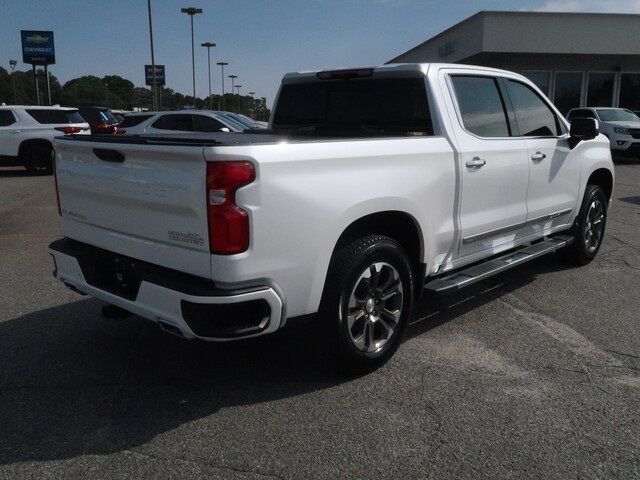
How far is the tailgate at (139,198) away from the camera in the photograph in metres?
2.92

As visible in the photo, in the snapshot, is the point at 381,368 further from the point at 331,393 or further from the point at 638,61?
the point at 638,61

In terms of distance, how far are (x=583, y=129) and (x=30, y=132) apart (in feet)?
48.4

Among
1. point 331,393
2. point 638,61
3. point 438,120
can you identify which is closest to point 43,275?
point 331,393

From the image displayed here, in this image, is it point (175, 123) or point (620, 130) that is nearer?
point (175, 123)

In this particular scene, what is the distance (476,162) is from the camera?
166 inches

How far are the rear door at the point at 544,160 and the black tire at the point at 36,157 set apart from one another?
46.2ft

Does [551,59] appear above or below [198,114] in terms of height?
above

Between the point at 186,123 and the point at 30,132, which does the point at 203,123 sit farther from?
the point at 30,132

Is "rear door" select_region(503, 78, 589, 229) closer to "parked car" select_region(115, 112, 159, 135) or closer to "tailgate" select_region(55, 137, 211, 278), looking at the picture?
"tailgate" select_region(55, 137, 211, 278)

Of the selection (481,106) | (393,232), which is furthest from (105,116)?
(393,232)

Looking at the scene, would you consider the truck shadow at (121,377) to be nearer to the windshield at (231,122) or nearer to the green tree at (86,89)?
the windshield at (231,122)

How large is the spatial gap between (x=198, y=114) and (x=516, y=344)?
40.8ft

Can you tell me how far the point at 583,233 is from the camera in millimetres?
6102

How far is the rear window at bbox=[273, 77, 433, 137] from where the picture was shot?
427 centimetres
